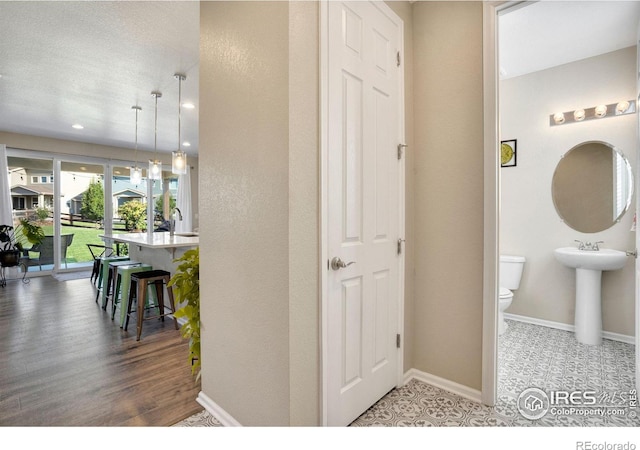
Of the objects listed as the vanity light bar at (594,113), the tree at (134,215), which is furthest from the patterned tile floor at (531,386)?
the tree at (134,215)

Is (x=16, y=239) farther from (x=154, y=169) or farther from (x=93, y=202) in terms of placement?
(x=154, y=169)

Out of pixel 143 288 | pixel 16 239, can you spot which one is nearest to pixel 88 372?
pixel 143 288

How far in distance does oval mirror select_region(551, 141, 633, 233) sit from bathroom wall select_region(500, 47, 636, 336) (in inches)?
2.2

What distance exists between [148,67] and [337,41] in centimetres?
244

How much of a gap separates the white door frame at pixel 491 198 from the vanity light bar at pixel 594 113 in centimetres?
137

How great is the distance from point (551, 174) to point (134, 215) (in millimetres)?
7575

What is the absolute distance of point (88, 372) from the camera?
2352mm

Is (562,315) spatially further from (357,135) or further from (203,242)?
(203,242)

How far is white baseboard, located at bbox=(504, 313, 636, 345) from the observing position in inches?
111

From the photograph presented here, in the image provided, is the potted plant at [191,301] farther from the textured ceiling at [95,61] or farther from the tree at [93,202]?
the tree at [93,202]

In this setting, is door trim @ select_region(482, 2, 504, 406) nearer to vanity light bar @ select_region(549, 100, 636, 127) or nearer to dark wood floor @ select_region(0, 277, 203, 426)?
dark wood floor @ select_region(0, 277, 203, 426)

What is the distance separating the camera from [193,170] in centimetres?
827

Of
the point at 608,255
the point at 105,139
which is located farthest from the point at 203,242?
the point at 105,139

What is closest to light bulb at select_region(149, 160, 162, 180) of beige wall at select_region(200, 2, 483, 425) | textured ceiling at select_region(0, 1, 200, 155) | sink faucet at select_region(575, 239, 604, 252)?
textured ceiling at select_region(0, 1, 200, 155)
